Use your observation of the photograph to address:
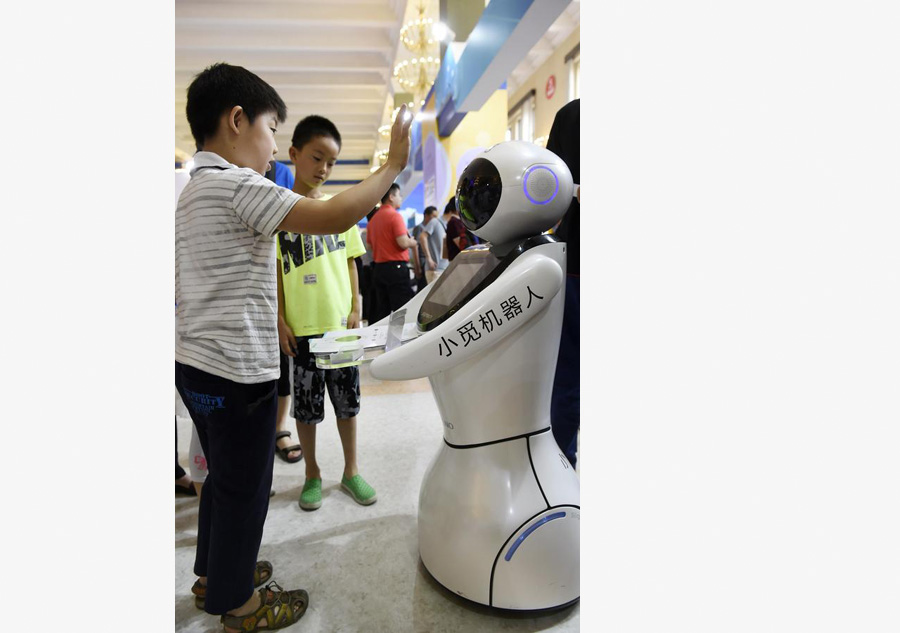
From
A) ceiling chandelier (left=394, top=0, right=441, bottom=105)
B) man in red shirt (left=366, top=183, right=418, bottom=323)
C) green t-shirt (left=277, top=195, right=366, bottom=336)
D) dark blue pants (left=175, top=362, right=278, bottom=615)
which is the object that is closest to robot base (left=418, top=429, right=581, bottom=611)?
dark blue pants (left=175, top=362, right=278, bottom=615)

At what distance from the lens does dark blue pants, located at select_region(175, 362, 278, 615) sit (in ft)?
3.92

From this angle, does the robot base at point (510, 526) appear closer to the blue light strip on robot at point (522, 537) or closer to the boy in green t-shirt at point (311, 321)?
the blue light strip on robot at point (522, 537)

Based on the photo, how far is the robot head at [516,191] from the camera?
130 centimetres

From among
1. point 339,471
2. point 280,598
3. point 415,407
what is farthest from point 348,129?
point 280,598

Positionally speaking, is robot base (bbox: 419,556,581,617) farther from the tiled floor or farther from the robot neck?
the robot neck

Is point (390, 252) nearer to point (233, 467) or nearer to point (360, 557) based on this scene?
point (360, 557)

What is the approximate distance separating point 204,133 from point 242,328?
49cm

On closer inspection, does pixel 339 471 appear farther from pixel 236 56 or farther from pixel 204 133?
pixel 236 56

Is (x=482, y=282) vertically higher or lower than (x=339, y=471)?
higher

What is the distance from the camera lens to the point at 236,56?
827cm

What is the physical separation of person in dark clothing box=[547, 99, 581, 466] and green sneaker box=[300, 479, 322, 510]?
0.95 meters

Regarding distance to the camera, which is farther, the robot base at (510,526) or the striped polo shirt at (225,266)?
the robot base at (510,526)

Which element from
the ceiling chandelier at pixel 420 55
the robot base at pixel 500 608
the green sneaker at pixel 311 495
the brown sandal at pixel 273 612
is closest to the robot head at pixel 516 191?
the robot base at pixel 500 608

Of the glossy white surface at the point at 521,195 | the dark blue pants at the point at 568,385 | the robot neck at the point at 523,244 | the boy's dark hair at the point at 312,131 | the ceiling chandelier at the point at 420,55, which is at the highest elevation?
the ceiling chandelier at the point at 420,55
